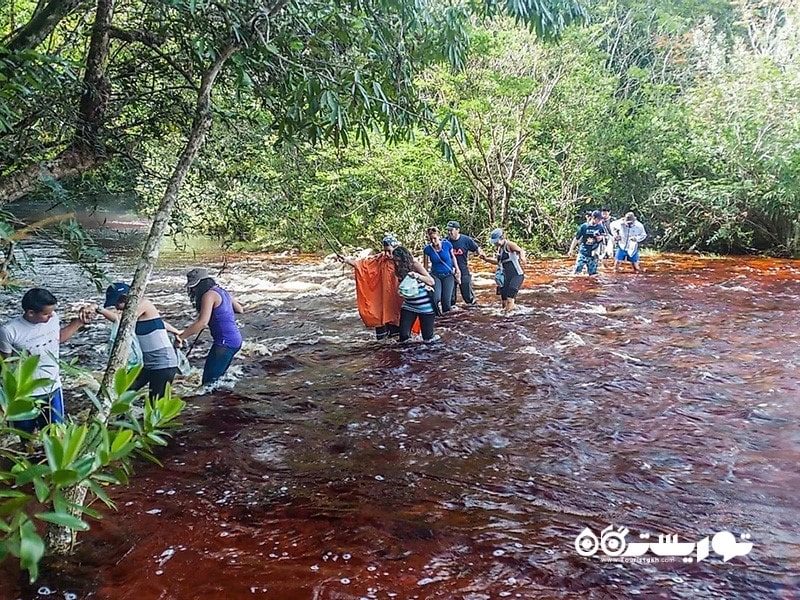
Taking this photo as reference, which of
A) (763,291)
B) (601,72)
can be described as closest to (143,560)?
(763,291)

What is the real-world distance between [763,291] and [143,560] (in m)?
14.5

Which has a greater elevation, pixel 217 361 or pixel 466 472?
pixel 217 361

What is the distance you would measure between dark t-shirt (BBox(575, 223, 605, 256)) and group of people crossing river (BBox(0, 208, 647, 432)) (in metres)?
0.02

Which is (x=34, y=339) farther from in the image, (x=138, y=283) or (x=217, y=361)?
(x=217, y=361)

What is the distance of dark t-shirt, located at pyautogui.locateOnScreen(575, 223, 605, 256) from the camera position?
15.1 meters

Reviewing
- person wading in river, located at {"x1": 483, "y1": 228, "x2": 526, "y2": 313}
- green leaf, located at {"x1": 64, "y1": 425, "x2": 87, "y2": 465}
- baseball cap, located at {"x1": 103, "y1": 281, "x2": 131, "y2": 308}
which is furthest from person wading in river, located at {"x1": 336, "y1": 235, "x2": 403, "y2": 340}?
green leaf, located at {"x1": 64, "y1": 425, "x2": 87, "y2": 465}

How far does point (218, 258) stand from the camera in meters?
22.3

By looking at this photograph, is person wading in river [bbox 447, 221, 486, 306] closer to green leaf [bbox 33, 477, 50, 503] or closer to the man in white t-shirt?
the man in white t-shirt

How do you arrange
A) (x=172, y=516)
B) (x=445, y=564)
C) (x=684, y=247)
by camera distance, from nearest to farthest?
(x=445, y=564) → (x=172, y=516) → (x=684, y=247)

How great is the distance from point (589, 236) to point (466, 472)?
37.1 feet

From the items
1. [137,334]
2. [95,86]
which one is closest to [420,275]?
[137,334]

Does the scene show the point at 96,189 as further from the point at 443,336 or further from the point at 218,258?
the point at 218,258

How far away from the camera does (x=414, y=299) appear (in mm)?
9328

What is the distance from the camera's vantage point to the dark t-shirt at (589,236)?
49.6ft
